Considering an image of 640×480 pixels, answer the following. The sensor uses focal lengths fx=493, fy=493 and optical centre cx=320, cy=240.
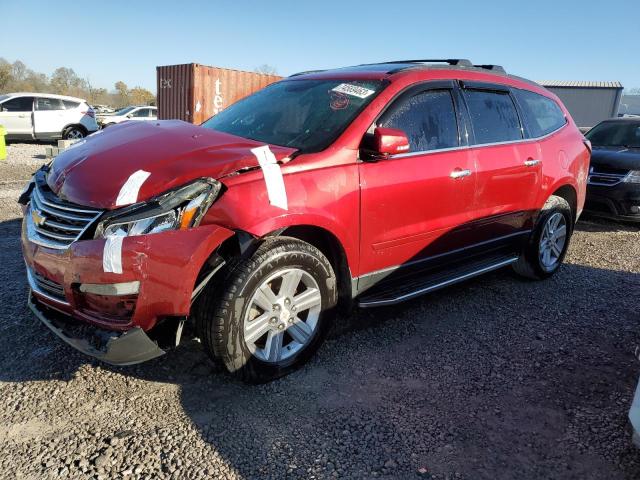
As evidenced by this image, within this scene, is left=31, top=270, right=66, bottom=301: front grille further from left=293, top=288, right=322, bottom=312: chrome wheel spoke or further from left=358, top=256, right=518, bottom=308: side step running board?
left=358, top=256, right=518, bottom=308: side step running board

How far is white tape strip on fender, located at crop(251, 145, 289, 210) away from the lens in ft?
8.48

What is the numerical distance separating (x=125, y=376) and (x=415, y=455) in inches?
65.7

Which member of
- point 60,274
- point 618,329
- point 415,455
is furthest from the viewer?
point 618,329

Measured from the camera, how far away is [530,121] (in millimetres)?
4336

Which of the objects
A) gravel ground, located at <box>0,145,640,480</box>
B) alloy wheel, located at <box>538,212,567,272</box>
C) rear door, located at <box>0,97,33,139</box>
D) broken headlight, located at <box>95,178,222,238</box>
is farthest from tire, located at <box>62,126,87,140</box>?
broken headlight, located at <box>95,178,222,238</box>

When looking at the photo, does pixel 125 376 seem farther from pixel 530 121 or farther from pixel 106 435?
pixel 530 121

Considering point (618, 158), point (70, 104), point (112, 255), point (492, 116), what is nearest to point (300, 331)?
point (112, 255)

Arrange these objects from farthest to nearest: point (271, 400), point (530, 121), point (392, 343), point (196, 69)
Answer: point (196, 69), point (530, 121), point (392, 343), point (271, 400)

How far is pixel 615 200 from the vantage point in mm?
6895

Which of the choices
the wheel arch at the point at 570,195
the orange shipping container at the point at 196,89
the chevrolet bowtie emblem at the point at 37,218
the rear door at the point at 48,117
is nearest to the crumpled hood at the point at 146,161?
the chevrolet bowtie emblem at the point at 37,218

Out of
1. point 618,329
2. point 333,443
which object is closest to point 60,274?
point 333,443

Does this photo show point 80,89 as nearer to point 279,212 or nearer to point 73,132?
point 73,132

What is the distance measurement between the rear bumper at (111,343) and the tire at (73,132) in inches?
597

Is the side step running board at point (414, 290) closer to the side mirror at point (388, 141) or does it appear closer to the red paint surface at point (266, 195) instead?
the red paint surface at point (266, 195)
